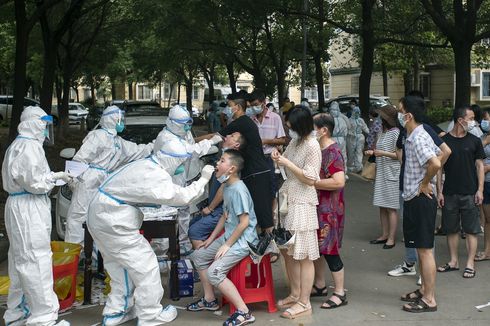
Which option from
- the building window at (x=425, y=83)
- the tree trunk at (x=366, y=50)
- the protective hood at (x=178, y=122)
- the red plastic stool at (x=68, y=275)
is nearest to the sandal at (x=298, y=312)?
the red plastic stool at (x=68, y=275)

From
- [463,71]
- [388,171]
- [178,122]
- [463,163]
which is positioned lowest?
[388,171]

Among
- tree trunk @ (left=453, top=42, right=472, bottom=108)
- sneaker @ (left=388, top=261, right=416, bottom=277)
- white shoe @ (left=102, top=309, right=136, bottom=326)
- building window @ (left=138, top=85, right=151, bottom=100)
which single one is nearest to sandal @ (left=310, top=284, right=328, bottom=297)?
sneaker @ (left=388, top=261, right=416, bottom=277)

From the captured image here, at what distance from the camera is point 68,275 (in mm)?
5883

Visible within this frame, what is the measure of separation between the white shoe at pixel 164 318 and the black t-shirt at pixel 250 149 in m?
1.43

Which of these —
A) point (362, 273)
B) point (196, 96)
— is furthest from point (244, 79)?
point (362, 273)

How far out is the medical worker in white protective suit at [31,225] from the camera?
5.22 m

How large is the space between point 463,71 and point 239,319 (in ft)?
36.4

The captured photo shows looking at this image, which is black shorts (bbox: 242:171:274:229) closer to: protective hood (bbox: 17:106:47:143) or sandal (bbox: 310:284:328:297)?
sandal (bbox: 310:284:328:297)

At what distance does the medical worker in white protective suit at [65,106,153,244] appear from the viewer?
702cm

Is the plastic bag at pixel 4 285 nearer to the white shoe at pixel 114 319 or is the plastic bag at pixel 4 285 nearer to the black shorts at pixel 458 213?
the white shoe at pixel 114 319

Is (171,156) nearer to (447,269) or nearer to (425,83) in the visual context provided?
(447,269)

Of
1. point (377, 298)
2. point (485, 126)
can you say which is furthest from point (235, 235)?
point (485, 126)

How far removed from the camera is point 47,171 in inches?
210

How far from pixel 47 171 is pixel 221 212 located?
1.65 meters
